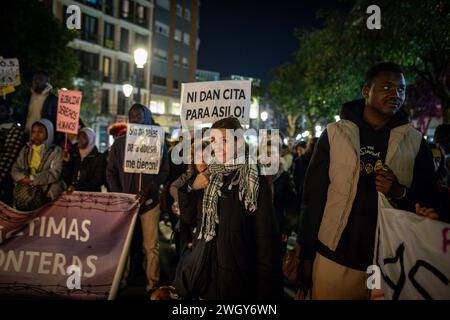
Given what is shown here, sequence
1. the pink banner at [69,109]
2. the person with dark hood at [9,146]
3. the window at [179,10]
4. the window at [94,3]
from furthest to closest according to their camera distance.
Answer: the window at [179,10]
the window at [94,3]
the pink banner at [69,109]
the person with dark hood at [9,146]

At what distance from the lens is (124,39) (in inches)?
1783

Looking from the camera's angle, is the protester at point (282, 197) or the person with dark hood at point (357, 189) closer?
the person with dark hood at point (357, 189)

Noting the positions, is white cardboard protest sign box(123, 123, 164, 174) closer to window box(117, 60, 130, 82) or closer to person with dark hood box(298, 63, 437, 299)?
person with dark hood box(298, 63, 437, 299)

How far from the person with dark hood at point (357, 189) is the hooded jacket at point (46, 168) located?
13.2ft

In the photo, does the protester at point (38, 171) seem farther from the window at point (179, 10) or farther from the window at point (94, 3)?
the window at point (179, 10)

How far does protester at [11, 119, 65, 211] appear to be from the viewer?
5.38 metres

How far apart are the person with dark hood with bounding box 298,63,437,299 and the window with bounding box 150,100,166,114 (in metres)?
47.0

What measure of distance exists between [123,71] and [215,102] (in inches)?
1697

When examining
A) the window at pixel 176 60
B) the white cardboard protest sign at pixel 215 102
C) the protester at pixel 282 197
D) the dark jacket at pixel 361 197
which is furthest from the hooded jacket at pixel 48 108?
the window at pixel 176 60

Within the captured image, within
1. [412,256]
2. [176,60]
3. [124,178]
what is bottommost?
[412,256]

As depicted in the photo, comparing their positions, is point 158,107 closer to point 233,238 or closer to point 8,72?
point 8,72

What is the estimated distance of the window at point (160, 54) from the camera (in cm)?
4864

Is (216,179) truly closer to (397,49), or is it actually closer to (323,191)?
(323,191)

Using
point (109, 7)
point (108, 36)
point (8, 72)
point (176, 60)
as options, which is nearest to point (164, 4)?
point (176, 60)
